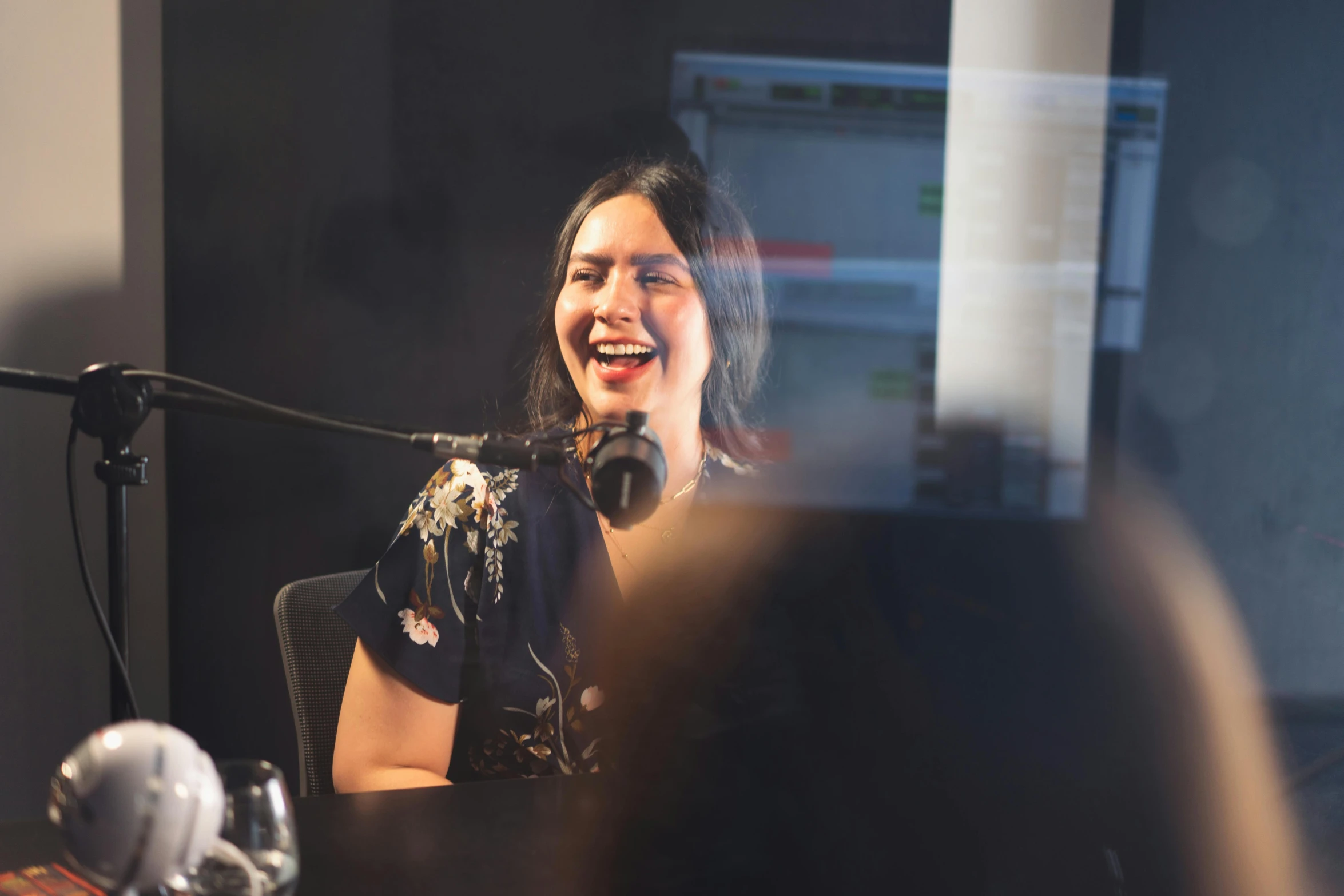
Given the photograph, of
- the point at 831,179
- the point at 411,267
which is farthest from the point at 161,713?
the point at 831,179

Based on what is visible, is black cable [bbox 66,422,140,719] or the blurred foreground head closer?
black cable [bbox 66,422,140,719]

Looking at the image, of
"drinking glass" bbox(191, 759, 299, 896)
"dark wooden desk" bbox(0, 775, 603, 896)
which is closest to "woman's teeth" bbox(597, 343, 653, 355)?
"dark wooden desk" bbox(0, 775, 603, 896)

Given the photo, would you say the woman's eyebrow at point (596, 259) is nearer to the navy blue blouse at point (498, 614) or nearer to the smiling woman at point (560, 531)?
the smiling woman at point (560, 531)

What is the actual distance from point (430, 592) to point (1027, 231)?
4.99 feet

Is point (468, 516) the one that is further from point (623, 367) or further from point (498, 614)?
point (623, 367)

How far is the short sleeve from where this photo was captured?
4.00ft

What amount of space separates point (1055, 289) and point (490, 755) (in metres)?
1.57

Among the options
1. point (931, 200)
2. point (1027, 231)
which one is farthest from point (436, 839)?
point (1027, 231)

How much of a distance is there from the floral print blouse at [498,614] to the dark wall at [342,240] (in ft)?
1.46

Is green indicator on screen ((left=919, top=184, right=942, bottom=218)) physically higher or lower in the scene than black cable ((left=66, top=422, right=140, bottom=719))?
higher

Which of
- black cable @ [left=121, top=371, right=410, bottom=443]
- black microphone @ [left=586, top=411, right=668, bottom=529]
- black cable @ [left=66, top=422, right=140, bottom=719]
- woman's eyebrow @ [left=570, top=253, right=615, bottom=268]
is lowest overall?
black cable @ [left=66, top=422, right=140, bottom=719]

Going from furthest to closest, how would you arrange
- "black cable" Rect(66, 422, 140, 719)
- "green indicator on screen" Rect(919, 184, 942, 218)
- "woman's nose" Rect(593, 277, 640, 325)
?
"green indicator on screen" Rect(919, 184, 942, 218) < "woman's nose" Rect(593, 277, 640, 325) < "black cable" Rect(66, 422, 140, 719)

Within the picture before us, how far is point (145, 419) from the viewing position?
63cm

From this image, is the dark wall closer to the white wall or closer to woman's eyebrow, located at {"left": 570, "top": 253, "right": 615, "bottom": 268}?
the white wall
